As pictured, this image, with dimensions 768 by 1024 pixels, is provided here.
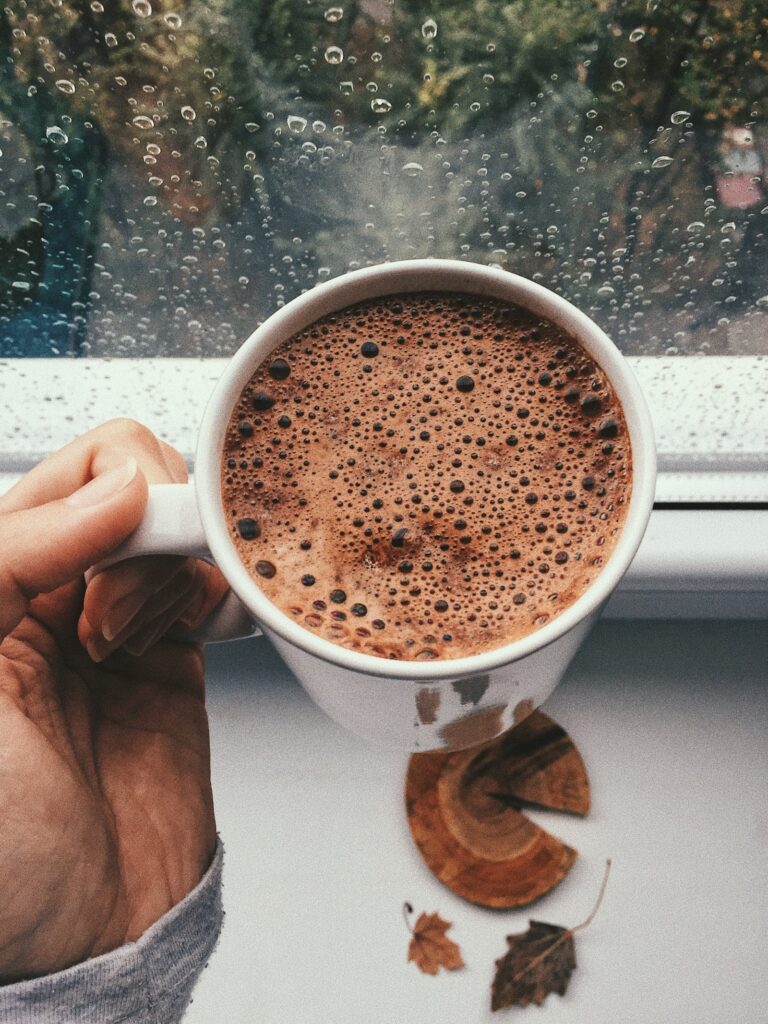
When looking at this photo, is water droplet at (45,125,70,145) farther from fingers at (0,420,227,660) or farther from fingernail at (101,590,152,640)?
fingernail at (101,590,152,640)

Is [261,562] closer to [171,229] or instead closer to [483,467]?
[483,467]

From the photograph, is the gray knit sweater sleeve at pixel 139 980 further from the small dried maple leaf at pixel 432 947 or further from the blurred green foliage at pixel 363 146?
the blurred green foliage at pixel 363 146

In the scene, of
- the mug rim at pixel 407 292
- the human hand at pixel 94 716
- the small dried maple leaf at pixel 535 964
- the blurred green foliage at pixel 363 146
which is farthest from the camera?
the small dried maple leaf at pixel 535 964

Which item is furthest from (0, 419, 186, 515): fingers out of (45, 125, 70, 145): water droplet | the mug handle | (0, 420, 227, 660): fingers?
(45, 125, 70, 145): water droplet

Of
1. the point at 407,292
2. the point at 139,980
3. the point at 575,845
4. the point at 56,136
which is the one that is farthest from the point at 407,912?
the point at 56,136

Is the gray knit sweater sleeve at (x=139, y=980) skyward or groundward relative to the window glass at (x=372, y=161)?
groundward

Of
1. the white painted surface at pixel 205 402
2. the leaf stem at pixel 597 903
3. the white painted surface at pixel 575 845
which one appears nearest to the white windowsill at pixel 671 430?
the white painted surface at pixel 205 402

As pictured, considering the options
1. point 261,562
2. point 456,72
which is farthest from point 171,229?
point 261,562
